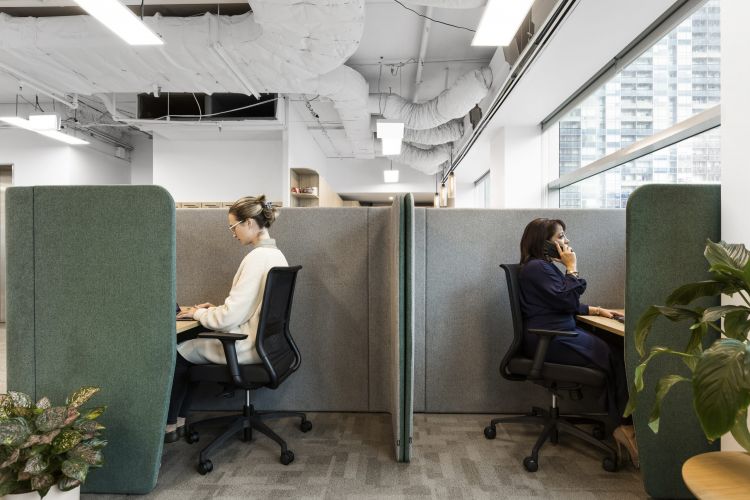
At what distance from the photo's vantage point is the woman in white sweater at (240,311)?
183 centimetres

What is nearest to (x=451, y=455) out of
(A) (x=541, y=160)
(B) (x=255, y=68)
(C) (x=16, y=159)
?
(B) (x=255, y=68)

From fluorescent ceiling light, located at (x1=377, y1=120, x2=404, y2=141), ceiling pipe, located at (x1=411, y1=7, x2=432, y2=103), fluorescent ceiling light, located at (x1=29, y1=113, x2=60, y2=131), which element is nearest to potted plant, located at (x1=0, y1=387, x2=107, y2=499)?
ceiling pipe, located at (x1=411, y1=7, x2=432, y2=103)

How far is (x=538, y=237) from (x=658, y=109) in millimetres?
1741

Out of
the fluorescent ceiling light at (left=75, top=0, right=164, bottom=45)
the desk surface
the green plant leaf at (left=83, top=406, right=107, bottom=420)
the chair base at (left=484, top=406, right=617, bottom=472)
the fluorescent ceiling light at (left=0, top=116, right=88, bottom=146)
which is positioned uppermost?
the fluorescent ceiling light at (left=75, top=0, right=164, bottom=45)

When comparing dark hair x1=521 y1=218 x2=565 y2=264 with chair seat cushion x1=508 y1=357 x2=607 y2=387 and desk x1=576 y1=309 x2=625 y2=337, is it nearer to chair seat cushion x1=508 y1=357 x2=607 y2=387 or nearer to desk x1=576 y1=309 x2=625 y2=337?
desk x1=576 y1=309 x2=625 y2=337

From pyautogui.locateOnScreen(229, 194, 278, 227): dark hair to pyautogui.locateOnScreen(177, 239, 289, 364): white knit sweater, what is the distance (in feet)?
0.58

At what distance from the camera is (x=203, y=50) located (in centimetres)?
356

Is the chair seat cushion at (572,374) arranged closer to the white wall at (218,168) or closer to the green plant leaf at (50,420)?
the green plant leaf at (50,420)

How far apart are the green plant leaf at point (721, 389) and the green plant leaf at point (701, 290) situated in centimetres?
24

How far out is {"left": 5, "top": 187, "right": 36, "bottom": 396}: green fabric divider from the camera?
1612mm

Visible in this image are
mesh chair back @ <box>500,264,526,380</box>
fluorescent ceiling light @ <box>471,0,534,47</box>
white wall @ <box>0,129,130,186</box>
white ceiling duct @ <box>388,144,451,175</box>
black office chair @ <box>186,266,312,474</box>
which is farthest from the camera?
white ceiling duct @ <box>388,144,451,175</box>

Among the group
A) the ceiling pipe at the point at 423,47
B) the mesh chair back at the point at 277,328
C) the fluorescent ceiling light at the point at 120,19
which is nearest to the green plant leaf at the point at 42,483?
the mesh chair back at the point at 277,328

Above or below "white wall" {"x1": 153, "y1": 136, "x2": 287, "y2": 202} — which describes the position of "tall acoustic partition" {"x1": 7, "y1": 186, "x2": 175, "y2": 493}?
below

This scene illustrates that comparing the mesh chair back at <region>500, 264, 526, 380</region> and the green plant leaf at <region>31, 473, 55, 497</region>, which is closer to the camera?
the green plant leaf at <region>31, 473, 55, 497</region>
